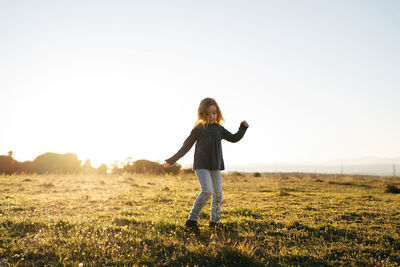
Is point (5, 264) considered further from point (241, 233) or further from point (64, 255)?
point (241, 233)

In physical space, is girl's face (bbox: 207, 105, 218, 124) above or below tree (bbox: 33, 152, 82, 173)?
above

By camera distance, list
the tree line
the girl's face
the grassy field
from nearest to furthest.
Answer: the grassy field < the girl's face < the tree line

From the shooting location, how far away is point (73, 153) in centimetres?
3406

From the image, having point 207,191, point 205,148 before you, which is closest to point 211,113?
point 205,148

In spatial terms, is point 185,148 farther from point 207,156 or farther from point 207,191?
point 207,191

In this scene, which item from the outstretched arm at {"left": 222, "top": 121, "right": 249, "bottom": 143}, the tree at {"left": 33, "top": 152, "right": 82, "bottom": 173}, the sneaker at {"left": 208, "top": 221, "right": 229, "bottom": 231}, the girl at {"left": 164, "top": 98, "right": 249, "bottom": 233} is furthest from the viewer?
the tree at {"left": 33, "top": 152, "right": 82, "bottom": 173}

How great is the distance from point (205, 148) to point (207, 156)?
0.53 feet

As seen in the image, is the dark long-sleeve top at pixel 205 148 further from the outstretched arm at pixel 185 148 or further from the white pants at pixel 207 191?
the white pants at pixel 207 191

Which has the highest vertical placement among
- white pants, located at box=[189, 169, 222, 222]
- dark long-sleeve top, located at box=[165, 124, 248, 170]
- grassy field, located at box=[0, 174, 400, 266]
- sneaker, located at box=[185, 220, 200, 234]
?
dark long-sleeve top, located at box=[165, 124, 248, 170]

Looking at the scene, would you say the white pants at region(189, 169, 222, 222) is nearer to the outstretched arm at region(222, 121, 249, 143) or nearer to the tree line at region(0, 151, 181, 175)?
the outstretched arm at region(222, 121, 249, 143)

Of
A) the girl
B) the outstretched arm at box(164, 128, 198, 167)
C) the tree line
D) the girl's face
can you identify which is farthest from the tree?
the girl's face

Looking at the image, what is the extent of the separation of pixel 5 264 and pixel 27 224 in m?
2.16

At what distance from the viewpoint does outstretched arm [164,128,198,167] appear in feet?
19.0

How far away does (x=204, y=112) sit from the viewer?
5.90 m
